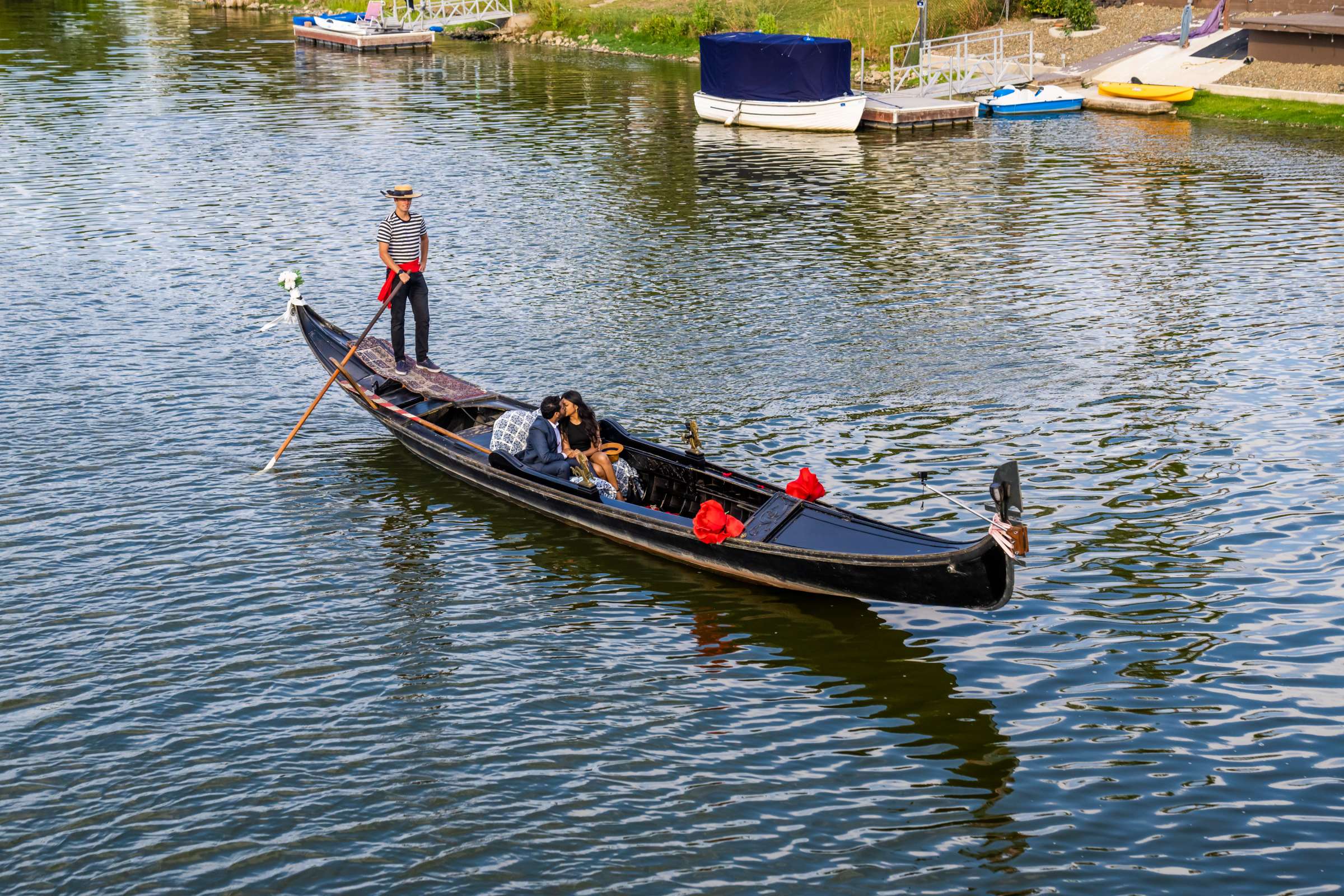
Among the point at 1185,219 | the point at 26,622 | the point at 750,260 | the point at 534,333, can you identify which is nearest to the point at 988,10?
the point at 1185,219

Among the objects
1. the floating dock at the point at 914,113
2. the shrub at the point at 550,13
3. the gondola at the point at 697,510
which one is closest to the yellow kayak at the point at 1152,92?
the floating dock at the point at 914,113

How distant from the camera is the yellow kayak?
44.8 meters

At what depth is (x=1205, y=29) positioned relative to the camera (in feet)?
162

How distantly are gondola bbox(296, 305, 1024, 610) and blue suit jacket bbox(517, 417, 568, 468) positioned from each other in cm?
15

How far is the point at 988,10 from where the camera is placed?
184 feet

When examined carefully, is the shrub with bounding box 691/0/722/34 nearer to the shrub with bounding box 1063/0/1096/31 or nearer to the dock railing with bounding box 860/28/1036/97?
the dock railing with bounding box 860/28/1036/97

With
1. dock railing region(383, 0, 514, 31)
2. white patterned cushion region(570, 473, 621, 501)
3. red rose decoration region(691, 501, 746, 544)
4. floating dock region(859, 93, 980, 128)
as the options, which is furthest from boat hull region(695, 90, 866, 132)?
red rose decoration region(691, 501, 746, 544)

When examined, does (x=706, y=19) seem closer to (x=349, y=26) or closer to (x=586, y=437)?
(x=349, y=26)

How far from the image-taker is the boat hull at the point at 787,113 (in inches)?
1810

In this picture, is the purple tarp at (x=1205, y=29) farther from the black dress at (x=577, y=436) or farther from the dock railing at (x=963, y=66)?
the black dress at (x=577, y=436)

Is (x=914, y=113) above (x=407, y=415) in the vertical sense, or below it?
above

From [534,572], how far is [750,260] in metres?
15.2

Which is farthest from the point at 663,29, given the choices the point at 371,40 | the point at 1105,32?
the point at 1105,32

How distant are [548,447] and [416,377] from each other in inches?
154
